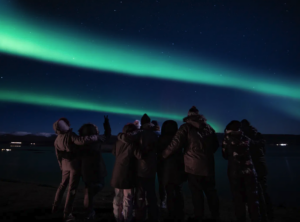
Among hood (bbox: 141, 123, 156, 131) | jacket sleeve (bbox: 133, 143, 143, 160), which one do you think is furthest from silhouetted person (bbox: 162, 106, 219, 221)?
hood (bbox: 141, 123, 156, 131)

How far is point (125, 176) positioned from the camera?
13.7 ft

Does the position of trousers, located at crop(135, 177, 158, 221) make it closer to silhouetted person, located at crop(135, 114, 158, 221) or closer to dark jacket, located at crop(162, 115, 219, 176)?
silhouetted person, located at crop(135, 114, 158, 221)

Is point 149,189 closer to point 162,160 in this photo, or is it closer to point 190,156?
point 162,160

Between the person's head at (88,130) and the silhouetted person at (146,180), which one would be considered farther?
the person's head at (88,130)

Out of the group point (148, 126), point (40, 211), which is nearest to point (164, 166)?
point (148, 126)

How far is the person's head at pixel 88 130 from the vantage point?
4.53 meters

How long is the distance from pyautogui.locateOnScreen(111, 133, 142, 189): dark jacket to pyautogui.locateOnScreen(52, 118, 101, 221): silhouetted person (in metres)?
0.65

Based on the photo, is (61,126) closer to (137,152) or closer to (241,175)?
(137,152)

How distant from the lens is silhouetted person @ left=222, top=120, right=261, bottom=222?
153 inches

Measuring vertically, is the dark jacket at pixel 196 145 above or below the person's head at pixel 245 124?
below

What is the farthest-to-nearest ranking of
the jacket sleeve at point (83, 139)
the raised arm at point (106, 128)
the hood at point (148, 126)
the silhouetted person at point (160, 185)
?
the raised arm at point (106, 128) < the silhouetted person at point (160, 185) < the hood at point (148, 126) < the jacket sleeve at point (83, 139)

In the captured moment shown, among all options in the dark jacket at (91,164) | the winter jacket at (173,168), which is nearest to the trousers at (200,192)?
the winter jacket at (173,168)

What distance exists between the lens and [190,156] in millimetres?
4066

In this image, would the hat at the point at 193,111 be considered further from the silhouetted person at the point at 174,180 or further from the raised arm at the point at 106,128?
the raised arm at the point at 106,128
